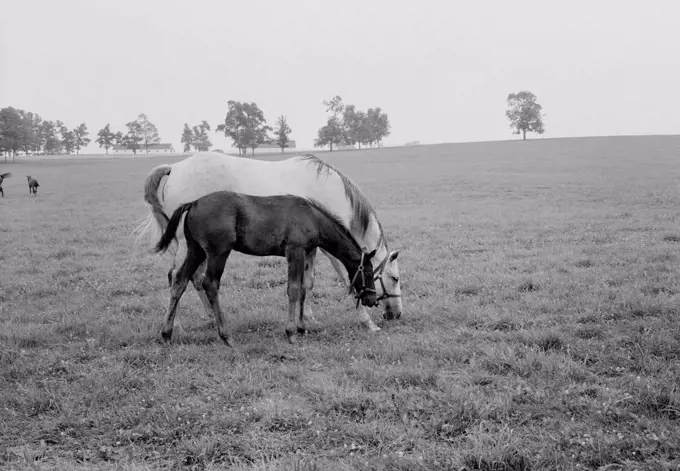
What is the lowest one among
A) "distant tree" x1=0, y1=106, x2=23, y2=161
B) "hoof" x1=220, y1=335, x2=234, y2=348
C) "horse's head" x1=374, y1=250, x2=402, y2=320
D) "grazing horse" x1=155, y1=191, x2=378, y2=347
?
"hoof" x1=220, y1=335, x2=234, y2=348

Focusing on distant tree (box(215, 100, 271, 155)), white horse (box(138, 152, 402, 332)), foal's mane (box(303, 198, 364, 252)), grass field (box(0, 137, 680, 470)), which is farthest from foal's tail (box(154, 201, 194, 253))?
distant tree (box(215, 100, 271, 155))

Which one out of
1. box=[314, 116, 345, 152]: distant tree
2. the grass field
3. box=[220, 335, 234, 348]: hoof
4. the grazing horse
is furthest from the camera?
box=[314, 116, 345, 152]: distant tree

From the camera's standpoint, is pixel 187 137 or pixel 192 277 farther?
pixel 187 137

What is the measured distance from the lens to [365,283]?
286 inches

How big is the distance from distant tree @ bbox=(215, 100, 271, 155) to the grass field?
68.9 m

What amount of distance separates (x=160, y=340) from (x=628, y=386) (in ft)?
19.1

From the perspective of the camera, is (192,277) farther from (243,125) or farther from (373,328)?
(243,125)

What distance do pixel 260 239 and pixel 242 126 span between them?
76461 mm

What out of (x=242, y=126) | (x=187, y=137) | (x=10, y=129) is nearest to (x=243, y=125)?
(x=242, y=126)

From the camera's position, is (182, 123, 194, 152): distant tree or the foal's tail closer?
the foal's tail

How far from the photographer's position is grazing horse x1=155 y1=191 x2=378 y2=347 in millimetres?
6855

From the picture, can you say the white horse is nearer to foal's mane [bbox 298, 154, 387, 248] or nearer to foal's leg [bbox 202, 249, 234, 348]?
foal's mane [bbox 298, 154, 387, 248]

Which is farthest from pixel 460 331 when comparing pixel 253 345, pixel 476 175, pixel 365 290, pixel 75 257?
pixel 476 175

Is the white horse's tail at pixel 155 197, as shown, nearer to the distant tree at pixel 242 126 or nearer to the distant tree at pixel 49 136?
the distant tree at pixel 242 126
